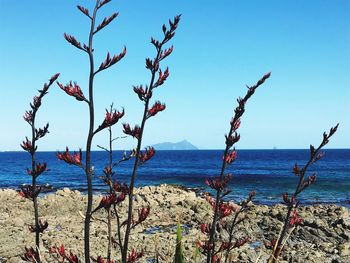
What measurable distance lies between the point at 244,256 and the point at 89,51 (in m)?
10.4

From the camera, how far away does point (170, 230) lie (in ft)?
Answer: 52.3

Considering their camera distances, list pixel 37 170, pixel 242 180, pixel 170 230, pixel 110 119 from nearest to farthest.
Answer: pixel 110 119 → pixel 37 170 → pixel 170 230 → pixel 242 180

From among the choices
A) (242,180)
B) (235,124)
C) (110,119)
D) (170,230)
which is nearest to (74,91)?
(110,119)

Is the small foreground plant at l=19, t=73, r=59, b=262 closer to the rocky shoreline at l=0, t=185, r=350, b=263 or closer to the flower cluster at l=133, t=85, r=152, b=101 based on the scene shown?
the flower cluster at l=133, t=85, r=152, b=101

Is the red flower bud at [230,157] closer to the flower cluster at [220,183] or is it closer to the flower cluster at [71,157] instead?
the flower cluster at [220,183]

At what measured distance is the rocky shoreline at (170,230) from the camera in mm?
12469

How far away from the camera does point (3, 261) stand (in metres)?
11.3

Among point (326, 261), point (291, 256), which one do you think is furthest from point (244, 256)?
point (326, 261)

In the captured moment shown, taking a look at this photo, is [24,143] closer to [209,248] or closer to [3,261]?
[209,248]

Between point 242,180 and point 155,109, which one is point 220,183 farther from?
point 242,180

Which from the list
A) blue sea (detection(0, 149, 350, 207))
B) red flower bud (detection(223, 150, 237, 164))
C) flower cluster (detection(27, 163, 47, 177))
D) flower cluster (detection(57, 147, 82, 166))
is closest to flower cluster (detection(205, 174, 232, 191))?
red flower bud (detection(223, 150, 237, 164))

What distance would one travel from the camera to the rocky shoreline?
12.5m

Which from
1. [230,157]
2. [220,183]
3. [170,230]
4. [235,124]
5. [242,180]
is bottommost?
[242,180]

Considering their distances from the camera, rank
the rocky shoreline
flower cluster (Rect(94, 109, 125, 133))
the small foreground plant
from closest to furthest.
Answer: flower cluster (Rect(94, 109, 125, 133))
the small foreground plant
the rocky shoreline
